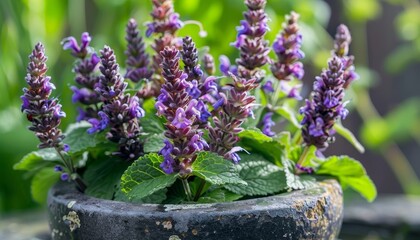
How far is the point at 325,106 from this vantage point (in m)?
1.05

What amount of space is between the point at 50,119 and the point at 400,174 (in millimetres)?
2706

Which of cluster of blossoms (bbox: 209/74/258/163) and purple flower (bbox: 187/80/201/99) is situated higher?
purple flower (bbox: 187/80/201/99)

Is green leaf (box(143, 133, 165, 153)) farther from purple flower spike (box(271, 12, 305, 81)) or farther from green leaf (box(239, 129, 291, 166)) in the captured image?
purple flower spike (box(271, 12, 305, 81))

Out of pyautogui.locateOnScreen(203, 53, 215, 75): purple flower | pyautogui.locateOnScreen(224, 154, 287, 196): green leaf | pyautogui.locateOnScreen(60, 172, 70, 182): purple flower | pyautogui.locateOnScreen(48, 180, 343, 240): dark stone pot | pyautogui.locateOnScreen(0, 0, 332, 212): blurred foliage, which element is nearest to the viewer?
pyautogui.locateOnScreen(48, 180, 343, 240): dark stone pot

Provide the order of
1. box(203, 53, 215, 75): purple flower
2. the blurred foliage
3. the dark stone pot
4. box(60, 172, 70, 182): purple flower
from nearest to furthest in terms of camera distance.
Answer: the dark stone pot < box(60, 172, 70, 182): purple flower < box(203, 53, 215, 75): purple flower < the blurred foliage

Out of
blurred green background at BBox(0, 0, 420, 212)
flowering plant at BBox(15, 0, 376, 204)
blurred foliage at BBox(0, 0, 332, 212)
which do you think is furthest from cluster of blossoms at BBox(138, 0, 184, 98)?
blurred foliage at BBox(0, 0, 332, 212)

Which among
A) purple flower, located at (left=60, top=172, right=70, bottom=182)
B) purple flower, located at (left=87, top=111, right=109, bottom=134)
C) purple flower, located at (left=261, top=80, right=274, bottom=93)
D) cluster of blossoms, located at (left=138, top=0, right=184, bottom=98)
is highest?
cluster of blossoms, located at (left=138, top=0, right=184, bottom=98)

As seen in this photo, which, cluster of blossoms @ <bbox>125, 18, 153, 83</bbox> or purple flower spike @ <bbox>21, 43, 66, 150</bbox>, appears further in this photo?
cluster of blossoms @ <bbox>125, 18, 153, 83</bbox>

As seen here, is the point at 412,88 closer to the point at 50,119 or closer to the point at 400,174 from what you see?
the point at 400,174

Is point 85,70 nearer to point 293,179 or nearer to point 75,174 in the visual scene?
point 75,174

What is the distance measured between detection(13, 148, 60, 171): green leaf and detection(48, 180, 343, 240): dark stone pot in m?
0.11

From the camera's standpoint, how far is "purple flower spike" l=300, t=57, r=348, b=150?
1.04 metres

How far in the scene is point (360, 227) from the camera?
1.76m

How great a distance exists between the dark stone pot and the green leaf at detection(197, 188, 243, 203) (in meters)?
0.05
